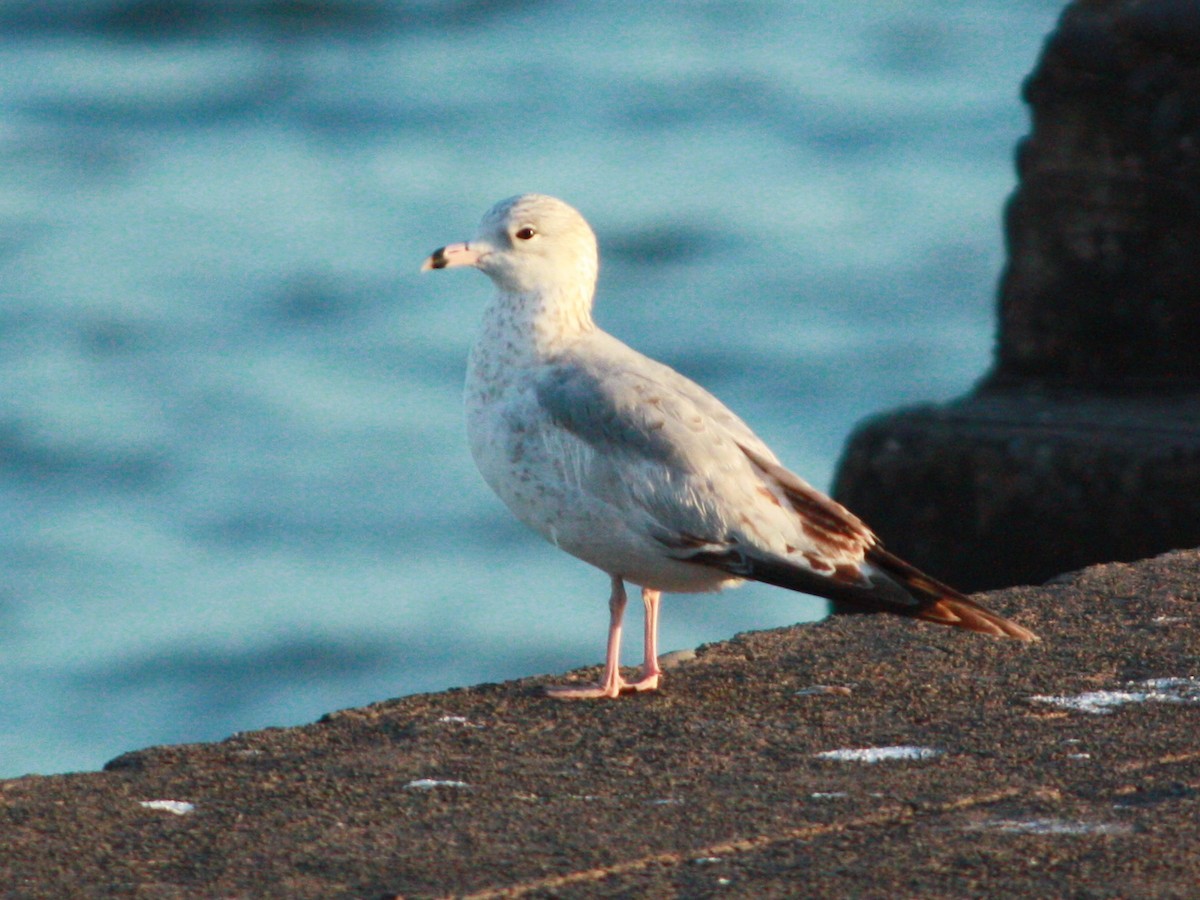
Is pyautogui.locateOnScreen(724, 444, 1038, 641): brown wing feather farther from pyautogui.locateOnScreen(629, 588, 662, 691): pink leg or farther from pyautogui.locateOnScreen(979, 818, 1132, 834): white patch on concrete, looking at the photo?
pyautogui.locateOnScreen(979, 818, 1132, 834): white patch on concrete

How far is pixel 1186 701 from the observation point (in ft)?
13.8

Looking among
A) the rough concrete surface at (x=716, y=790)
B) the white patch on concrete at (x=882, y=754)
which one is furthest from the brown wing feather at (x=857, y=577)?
the white patch on concrete at (x=882, y=754)

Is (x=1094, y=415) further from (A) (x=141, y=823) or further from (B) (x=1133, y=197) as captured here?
(A) (x=141, y=823)

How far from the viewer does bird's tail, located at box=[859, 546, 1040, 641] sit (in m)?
4.44

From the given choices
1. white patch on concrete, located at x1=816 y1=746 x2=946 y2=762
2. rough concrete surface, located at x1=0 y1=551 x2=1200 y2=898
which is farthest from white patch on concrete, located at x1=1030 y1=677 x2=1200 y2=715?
white patch on concrete, located at x1=816 y1=746 x2=946 y2=762

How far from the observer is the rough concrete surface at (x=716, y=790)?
330 cm

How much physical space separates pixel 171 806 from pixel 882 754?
1.30 metres

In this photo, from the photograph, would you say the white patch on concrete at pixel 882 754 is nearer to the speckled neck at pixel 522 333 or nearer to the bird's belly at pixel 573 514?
the bird's belly at pixel 573 514

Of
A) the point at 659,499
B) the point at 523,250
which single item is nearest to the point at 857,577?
the point at 659,499

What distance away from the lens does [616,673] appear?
456 centimetres

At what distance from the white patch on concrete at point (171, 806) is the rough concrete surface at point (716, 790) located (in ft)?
0.06

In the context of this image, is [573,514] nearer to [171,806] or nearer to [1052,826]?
[171,806]

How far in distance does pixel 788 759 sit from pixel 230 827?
41.0 inches

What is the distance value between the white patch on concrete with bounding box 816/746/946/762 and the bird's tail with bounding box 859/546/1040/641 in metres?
0.52
